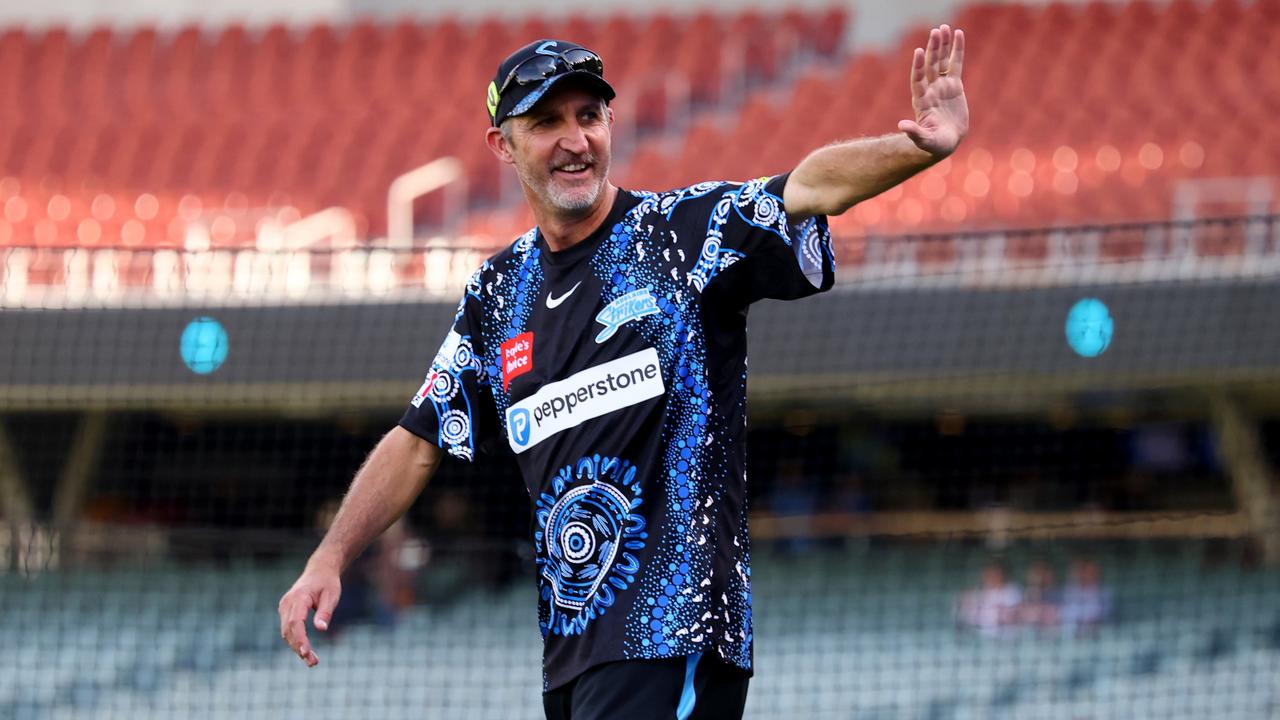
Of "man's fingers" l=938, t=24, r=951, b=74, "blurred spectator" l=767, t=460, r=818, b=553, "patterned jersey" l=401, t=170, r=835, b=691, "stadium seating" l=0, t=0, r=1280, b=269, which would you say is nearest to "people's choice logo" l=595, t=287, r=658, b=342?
"patterned jersey" l=401, t=170, r=835, b=691

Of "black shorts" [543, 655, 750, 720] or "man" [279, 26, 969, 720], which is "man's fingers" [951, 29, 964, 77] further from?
"black shorts" [543, 655, 750, 720]

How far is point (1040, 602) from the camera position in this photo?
1219cm

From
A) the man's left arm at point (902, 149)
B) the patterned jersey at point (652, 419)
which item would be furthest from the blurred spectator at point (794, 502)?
the man's left arm at point (902, 149)

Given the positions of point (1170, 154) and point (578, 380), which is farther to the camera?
point (1170, 154)

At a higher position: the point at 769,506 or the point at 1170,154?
the point at 1170,154

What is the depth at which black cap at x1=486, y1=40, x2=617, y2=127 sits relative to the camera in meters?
3.30

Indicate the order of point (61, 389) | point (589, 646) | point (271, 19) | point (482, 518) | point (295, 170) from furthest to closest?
1. point (271, 19)
2. point (295, 170)
3. point (482, 518)
4. point (61, 389)
5. point (589, 646)

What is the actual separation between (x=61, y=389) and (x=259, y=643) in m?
2.64

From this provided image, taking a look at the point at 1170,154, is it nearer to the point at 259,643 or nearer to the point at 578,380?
the point at 259,643

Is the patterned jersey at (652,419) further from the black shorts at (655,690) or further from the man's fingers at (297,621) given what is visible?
the man's fingers at (297,621)

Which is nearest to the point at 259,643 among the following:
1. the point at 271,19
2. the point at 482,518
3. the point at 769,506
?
the point at 482,518

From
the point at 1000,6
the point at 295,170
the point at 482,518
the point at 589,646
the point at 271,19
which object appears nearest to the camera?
the point at 589,646

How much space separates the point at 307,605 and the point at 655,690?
0.77 metres

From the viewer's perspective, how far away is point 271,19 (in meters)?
19.9
